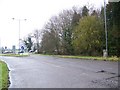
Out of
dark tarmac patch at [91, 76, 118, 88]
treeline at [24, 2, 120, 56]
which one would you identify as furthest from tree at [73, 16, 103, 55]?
dark tarmac patch at [91, 76, 118, 88]

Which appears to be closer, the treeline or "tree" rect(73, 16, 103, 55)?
the treeline

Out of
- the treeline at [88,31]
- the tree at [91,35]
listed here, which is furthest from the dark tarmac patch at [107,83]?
the tree at [91,35]

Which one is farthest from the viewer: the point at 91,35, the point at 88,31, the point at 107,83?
the point at 88,31

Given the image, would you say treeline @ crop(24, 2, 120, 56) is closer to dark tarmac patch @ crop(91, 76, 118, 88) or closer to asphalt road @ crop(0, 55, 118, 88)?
asphalt road @ crop(0, 55, 118, 88)

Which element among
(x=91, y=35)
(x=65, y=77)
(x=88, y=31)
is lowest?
(x=65, y=77)

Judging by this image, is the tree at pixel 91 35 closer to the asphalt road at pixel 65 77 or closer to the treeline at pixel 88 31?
the treeline at pixel 88 31

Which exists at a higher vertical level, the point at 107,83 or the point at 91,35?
the point at 91,35

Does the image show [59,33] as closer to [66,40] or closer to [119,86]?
[66,40]

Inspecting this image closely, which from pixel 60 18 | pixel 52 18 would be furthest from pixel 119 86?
pixel 52 18

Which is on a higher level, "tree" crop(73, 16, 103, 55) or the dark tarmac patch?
"tree" crop(73, 16, 103, 55)

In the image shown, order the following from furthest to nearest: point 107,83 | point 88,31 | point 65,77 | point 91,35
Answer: point 88,31
point 91,35
point 65,77
point 107,83

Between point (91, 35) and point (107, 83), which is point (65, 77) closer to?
point (107, 83)

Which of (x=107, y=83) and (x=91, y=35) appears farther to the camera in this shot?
(x=91, y=35)

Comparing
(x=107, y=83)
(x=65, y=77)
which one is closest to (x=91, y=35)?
(x=65, y=77)
